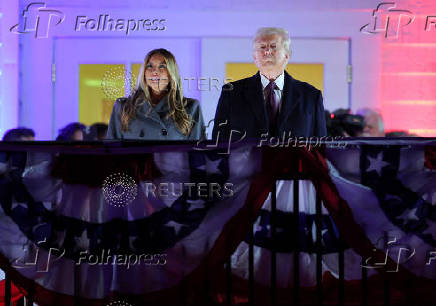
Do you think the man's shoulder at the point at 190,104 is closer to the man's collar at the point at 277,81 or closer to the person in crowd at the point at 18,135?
the man's collar at the point at 277,81

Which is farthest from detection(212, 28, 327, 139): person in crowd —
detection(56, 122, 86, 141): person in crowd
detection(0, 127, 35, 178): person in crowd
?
detection(56, 122, 86, 141): person in crowd

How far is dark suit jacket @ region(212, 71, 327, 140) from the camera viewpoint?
2633 mm

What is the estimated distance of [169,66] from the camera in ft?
8.97

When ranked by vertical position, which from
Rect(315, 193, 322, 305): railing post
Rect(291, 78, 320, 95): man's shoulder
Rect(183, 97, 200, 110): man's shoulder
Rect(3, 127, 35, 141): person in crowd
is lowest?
Rect(315, 193, 322, 305): railing post

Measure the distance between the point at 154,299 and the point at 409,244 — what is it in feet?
3.31

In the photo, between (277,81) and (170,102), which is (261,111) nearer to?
(277,81)

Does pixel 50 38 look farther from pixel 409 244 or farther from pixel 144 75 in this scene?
pixel 409 244

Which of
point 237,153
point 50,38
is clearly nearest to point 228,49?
point 50,38

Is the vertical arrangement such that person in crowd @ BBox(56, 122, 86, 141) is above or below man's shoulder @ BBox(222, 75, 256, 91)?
below

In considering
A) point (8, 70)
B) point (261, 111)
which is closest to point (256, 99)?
point (261, 111)

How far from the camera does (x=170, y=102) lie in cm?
274

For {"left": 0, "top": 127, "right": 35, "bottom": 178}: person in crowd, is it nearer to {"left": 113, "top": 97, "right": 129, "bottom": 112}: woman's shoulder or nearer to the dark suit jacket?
{"left": 113, "top": 97, "right": 129, "bottom": 112}: woman's shoulder

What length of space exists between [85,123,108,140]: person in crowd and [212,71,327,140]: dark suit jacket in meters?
1.72

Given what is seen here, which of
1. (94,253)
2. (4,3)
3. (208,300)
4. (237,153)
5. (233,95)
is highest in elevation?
(4,3)
